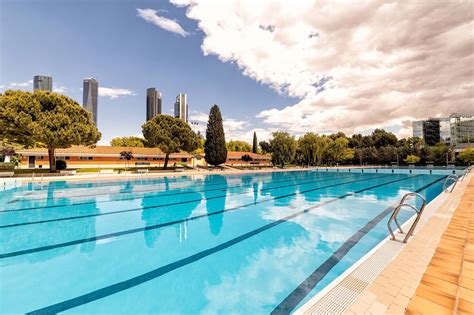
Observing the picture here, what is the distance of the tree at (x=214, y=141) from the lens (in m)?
35.3

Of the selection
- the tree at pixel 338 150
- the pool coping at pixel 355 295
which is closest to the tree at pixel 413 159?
the tree at pixel 338 150

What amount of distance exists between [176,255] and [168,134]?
85.8 ft

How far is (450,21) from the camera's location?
11.1m

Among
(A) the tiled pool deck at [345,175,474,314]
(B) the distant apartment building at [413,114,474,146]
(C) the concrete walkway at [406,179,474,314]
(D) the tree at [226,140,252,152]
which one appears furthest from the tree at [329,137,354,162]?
(B) the distant apartment building at [413,114,474,146]

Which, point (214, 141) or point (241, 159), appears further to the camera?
point (241, 159)

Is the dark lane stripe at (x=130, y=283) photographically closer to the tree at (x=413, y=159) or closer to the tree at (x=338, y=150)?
the tree at (x=338, y=150)

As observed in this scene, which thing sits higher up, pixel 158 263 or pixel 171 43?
pixel 171 43

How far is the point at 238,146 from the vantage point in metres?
71.9

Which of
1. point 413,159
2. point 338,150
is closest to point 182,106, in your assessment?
point 338,150

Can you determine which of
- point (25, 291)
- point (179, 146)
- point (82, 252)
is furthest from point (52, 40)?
point (25, 291)

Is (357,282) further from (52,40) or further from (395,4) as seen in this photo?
(52,40)

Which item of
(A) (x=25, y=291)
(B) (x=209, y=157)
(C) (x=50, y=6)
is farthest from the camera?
(B) (x=209, y=157)

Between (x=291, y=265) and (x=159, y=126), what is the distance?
28721 mm

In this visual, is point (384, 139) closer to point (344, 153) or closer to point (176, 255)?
point (344, 153)
